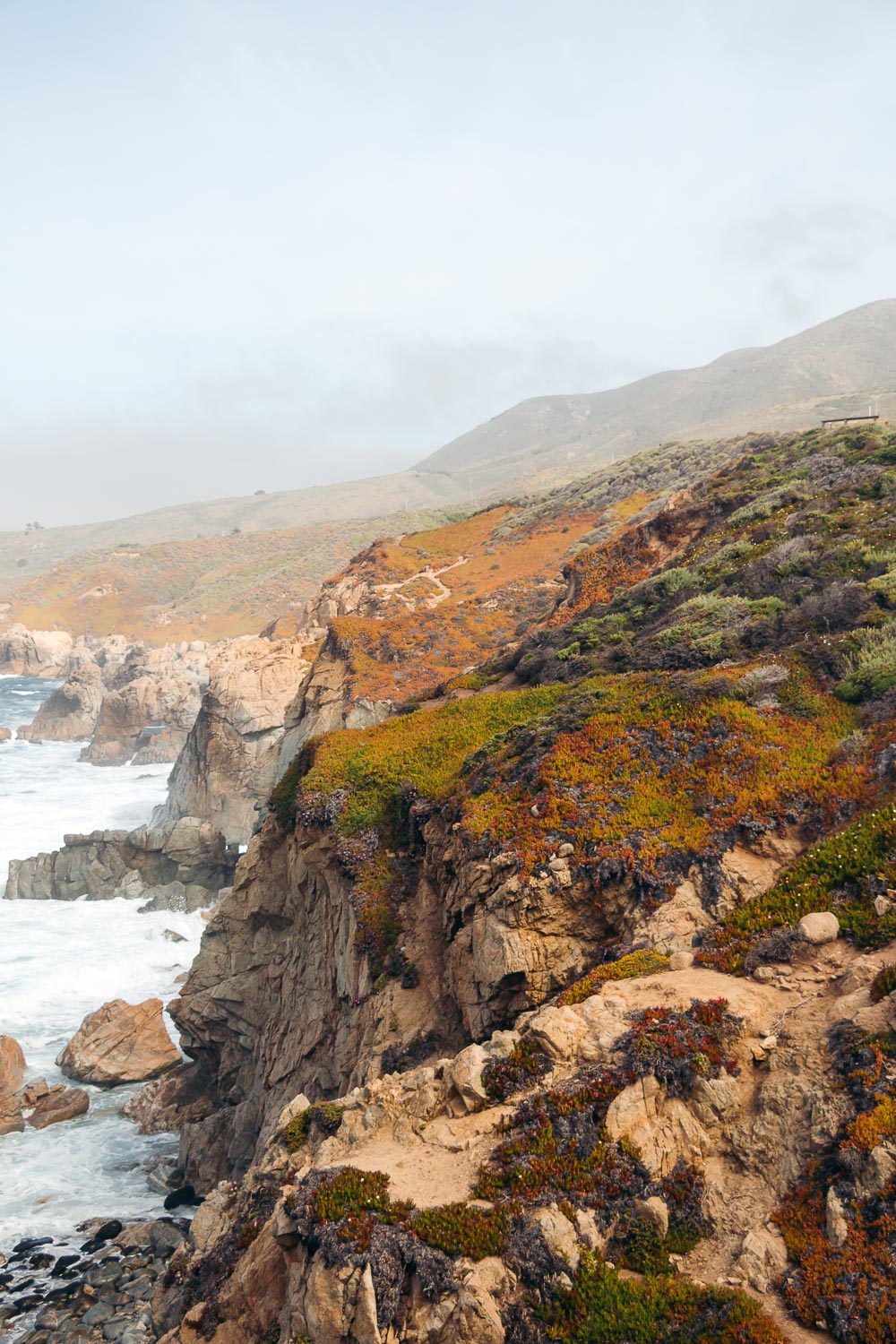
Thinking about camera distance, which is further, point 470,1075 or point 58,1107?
point 58,1107

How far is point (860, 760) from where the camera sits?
13.0m

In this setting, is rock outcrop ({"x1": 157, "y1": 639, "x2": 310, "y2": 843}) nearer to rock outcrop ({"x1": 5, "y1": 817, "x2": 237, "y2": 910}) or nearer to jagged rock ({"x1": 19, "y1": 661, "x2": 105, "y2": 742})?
rock outcrop ({"x1": 5, "y1": 817, "x2": 237, "y2": 910})

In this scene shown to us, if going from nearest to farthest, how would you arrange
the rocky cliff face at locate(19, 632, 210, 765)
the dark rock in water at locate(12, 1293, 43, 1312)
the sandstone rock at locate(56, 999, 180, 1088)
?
the dark rock in water at locate(12, 1293, 43, 1312) < the sandstone rock at locate(56, 999, 180, 1088) < the rocky cliff face at locate(19, 632, 210, 765)

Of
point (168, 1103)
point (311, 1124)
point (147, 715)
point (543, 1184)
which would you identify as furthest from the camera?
point (147, 715)

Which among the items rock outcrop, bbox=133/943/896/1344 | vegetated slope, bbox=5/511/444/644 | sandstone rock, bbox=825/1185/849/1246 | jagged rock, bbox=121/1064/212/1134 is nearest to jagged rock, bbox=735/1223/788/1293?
rock outcrop, bbox=133/943/896/1344

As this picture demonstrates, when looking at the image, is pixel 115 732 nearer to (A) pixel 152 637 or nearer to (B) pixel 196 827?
(B) pixel 196 827

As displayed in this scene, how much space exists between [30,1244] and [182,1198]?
11.1 ft

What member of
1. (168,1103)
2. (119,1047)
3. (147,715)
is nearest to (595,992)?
(168,1103)

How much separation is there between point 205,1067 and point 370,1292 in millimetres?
18490

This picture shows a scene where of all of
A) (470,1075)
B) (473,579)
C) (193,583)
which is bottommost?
(470,1075)

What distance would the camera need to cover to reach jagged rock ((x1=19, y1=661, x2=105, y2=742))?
78688 millimetres

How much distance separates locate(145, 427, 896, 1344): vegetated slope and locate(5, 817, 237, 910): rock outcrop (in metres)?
17.0

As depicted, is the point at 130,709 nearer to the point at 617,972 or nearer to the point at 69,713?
the point at 69,713

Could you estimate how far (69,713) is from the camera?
80.9 meters
